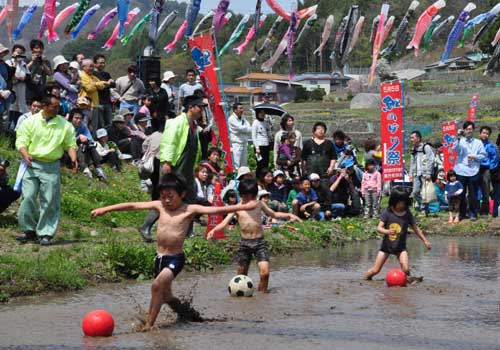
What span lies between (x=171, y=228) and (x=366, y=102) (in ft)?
209

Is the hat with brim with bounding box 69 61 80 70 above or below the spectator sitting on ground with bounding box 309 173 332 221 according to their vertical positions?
above

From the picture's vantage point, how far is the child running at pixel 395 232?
11.7 metres

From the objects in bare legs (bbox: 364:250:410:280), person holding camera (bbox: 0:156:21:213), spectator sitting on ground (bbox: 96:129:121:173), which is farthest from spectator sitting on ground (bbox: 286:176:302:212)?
person holding camera (bbox: 0:156:21:213)

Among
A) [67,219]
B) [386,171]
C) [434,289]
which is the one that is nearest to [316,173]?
[386,171]

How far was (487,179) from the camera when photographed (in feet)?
61.3

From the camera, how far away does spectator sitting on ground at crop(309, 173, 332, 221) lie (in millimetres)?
17250

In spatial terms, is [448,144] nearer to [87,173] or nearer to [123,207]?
[87,173]

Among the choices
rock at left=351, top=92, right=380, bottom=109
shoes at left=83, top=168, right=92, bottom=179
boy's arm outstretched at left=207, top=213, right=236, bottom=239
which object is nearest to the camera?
boy's arm outstretched at left=207, top=213, right=236, bottom=239

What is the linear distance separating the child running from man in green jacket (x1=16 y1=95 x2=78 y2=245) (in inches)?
160

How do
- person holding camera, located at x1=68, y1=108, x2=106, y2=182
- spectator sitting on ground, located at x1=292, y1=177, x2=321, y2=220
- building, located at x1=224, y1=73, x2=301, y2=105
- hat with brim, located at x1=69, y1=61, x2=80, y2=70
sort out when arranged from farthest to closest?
building, located at x1=224, y1=73, x2=301, y2=105
hat with brim, located at x1=69, y1=61, x2=80, y2=70
spectator sitting on ground, located at x1=292, y1=177, x2=321, y2=220
person holding camera, located at x1=68, y1=108, x2=106, y2=182

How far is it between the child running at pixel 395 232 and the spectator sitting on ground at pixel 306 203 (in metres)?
4.81

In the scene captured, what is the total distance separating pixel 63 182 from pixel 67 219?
231 cm

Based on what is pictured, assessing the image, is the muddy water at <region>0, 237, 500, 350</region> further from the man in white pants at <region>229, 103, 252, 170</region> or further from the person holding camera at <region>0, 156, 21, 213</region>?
the man in white pants at <region>229, 103, 252, 170</region>

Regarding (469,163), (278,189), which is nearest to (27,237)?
(278,189)
